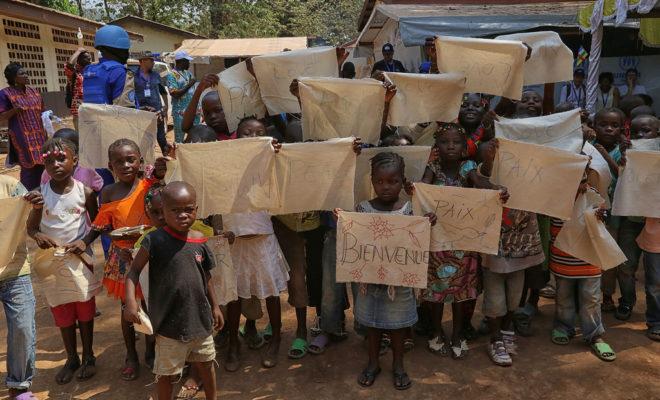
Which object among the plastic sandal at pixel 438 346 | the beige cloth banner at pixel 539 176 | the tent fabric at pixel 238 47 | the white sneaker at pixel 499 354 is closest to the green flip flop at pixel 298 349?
the plastic sandal at pixel 438 346

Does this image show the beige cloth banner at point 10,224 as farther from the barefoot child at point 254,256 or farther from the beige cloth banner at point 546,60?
the beige cloth banner at point 546,60

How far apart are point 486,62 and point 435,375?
7.43 ft

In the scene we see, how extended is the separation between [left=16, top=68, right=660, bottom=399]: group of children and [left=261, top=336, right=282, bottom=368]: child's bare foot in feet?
0.03

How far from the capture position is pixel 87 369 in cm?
356

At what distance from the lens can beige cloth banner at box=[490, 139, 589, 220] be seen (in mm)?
3211

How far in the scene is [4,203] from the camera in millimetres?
2941

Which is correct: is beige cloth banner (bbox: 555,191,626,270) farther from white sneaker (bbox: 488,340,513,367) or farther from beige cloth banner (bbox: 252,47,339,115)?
beige cloth banner (bbox: 252,47,339,115)

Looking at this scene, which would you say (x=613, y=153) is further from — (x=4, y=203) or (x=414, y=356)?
(x=4, y=203)

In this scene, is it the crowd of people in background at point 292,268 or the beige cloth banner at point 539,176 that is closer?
the crowd of people in background at point 292,268

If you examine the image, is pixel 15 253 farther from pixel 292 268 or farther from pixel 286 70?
pixel 286 70

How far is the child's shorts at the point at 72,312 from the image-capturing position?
3.47m

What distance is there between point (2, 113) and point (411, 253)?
20.1 feet

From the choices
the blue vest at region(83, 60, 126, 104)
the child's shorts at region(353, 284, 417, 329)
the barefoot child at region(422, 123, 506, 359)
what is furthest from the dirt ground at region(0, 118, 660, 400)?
the blue vest at region(83, 60, 126, 104)

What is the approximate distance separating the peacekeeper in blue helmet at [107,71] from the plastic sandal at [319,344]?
9.82 ft
